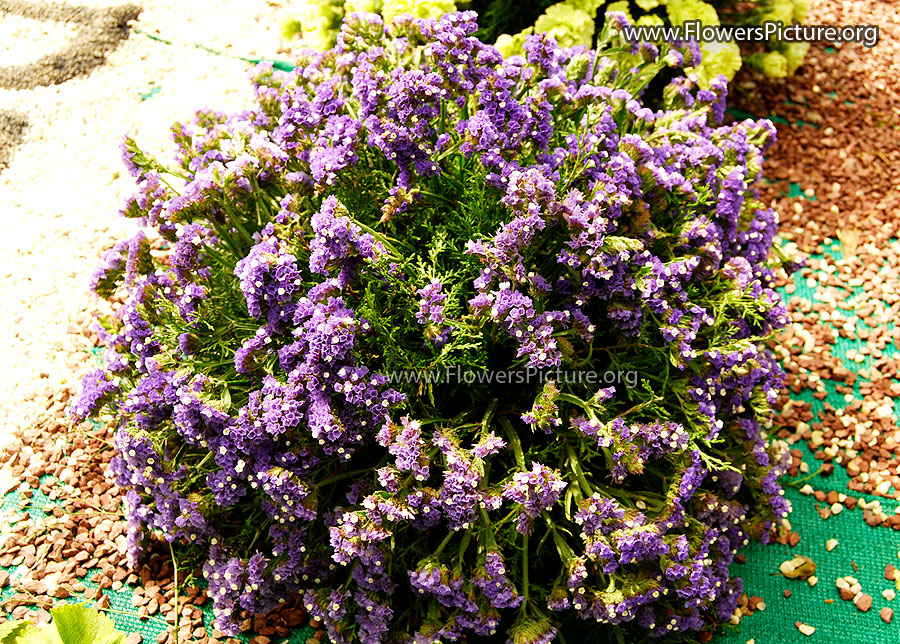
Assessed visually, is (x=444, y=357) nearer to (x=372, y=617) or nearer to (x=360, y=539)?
(x=360, y=539)

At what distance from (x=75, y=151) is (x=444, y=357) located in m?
2.81

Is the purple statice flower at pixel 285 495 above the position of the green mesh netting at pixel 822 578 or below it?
above

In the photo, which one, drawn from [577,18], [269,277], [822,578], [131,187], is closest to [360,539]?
[269,277]

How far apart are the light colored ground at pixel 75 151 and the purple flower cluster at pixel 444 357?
0.67 m

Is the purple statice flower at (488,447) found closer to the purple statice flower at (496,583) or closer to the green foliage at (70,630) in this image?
the purple statice flower at (496,583)

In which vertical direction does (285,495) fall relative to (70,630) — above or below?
above

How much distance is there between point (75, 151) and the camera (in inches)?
166

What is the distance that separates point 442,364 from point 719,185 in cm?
126

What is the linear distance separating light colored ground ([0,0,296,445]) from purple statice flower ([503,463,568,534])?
173 centimetres

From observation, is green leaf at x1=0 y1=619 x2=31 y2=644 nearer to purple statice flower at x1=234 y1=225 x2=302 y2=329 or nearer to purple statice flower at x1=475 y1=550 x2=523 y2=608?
purple statice flower at x1=234 y1=225 x2=302 y2=329

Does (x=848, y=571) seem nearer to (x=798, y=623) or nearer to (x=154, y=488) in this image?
(x=798, y=623)

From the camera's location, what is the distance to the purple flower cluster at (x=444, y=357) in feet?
7.72

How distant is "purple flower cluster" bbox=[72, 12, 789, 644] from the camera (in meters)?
2.35

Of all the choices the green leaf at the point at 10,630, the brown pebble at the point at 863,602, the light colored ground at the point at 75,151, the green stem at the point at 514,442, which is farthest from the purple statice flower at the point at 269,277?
the brown pebble at the point at 863,602
